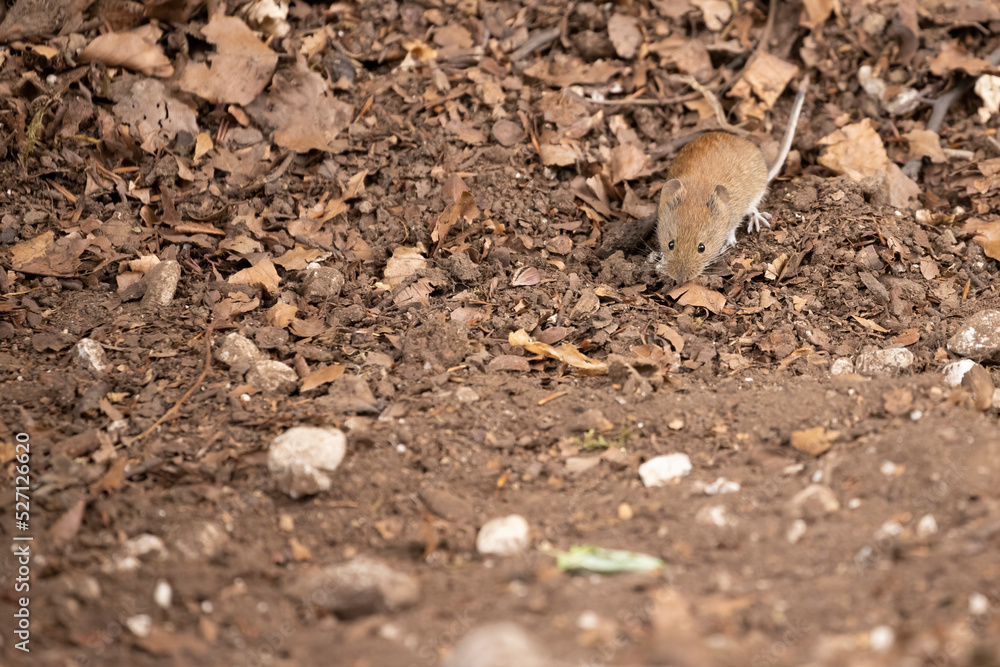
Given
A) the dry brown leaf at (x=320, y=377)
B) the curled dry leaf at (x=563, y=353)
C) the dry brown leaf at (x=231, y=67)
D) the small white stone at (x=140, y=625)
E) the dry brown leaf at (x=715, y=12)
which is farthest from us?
the dry brown leaf at (x=715, y=12)

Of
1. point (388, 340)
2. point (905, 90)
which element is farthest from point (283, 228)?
point (905, 90)

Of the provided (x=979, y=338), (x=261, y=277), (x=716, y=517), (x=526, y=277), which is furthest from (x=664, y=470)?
(x=261, y=277)

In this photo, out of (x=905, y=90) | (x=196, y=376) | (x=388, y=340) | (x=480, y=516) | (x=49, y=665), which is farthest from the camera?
(x=905, y=90)

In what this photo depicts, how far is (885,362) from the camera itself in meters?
3.51

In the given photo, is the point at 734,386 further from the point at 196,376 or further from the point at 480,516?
the point at 196,376

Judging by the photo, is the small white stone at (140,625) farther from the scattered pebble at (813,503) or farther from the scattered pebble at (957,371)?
the scattered pebble at (957,371)

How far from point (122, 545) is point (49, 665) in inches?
19.4

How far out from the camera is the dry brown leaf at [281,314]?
3.75 m

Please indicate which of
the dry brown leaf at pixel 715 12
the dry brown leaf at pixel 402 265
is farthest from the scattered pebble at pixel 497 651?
the dry brown leaf at pixel 715 12

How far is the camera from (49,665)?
1996 millimetres

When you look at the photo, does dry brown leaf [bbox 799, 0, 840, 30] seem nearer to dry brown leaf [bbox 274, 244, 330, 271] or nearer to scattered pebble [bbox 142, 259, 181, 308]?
dry brown leaf [bbox 274, 244, 330, 271]

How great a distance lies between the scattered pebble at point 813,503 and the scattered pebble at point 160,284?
3.01 m

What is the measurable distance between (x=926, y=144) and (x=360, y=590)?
4.71m

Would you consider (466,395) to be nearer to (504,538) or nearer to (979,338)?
(504,538)
